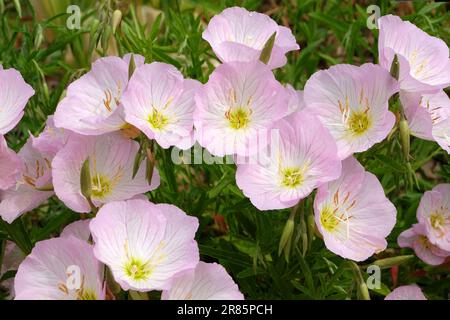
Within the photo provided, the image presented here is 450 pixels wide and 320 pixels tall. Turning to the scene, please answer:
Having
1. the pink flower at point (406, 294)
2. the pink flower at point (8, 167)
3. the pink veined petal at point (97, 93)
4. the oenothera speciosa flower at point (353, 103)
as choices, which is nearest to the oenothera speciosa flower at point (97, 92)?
the pink veined petal at point (97, 93)

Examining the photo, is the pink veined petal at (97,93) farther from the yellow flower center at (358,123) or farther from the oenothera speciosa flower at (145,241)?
the yellow flower center at (358,123)

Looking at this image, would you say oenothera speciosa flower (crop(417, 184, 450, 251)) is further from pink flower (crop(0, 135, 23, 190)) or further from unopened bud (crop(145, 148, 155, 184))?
pink flower (crop(0, 135, 23, 190))

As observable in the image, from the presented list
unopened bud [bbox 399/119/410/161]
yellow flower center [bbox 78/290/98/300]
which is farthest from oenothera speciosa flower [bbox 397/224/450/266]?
yellow flower center [bbox 78/290/98/300]

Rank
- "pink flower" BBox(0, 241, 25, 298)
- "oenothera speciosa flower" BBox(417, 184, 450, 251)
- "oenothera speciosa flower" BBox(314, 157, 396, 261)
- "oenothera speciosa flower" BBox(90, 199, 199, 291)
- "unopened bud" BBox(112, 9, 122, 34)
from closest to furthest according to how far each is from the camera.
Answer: "oenothera speciosa flower" BBox(90, 199, 199, 291) → "oenothera speciosa flower" BBox(314, 157, 396, 261) → "unopened bud" BBox(112, 9, 122, 34) → "oenothera speciosa flower" BBox(417, 184, 450, 251) → "pink flower" BBox(0, 241, 25, 298)

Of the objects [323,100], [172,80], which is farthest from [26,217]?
[323,100]

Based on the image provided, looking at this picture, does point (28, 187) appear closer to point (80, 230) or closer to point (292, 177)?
point (80, 230)

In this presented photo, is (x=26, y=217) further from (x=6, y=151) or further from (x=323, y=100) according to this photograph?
(x=323, y=100)
